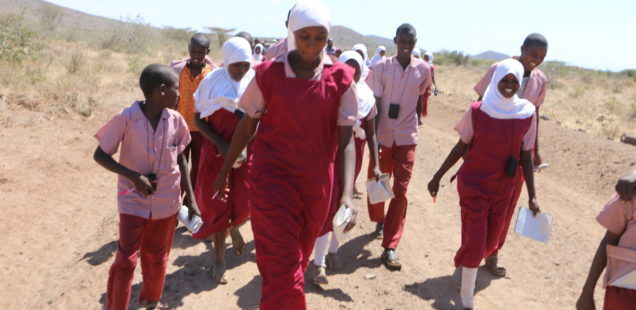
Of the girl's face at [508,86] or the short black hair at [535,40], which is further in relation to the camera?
the short black hair at [535,40]

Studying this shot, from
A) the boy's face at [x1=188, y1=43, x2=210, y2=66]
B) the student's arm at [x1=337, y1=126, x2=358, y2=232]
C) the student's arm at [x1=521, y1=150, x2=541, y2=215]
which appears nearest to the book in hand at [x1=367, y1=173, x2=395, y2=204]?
the student's arm at [x1=337, y1=126, x2=358, y2=232]

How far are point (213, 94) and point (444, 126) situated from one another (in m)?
11.5

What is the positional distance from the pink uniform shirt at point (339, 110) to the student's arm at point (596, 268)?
1599 mm

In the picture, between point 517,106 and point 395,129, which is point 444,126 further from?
point 517,106

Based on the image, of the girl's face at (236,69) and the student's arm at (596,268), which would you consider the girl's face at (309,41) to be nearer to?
the girl's face at (236,69)

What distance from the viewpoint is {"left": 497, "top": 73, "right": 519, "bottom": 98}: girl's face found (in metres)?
4.15

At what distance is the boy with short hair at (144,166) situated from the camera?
3381 mm

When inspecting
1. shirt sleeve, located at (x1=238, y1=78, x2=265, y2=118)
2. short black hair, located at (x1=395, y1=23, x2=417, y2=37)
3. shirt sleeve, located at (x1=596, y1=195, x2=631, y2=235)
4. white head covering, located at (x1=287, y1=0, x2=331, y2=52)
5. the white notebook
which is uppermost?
short black hair, located at (x1=395, y1=23, x2=417, y2=37)

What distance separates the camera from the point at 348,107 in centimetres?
304

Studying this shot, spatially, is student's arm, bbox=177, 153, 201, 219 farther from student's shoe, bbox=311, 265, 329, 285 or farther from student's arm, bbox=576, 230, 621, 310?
student's arm, bbox=576, 230, 621, 310

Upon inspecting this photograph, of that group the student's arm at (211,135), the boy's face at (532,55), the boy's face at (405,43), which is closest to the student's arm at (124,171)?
the student's arm at (211,135)

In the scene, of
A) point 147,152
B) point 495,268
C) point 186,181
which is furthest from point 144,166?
point 495,268

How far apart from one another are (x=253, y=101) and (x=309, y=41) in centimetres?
46

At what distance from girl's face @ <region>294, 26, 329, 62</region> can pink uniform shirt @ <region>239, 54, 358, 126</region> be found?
0.09m
